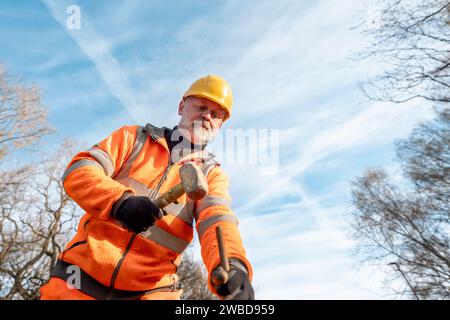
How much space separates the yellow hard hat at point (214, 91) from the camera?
266 cm

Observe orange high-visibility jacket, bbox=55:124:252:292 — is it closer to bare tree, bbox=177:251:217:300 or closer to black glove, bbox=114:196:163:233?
black glove, bbox=114:196:163:233

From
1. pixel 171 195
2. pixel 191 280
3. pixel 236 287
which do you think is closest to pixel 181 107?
pixel 171 195

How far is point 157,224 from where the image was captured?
6.46 ft

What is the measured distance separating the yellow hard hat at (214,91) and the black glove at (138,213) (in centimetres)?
126

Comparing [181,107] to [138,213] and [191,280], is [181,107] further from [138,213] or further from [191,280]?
[191,280]

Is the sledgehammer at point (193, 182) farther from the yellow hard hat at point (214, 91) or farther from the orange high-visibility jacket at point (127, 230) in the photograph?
the yellow hard hat at point (214, 91)

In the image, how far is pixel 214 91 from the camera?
8.80 feet

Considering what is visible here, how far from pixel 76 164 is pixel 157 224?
0.62m

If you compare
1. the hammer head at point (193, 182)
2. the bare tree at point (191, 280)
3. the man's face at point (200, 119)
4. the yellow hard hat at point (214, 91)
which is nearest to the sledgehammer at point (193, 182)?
the hammer head at point (193, 182)

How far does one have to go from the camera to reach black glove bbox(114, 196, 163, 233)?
64.2 inches

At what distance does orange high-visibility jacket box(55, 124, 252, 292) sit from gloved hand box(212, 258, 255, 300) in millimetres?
122

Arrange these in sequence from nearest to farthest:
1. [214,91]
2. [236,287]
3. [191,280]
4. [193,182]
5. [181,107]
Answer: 1. [236,287]
2. [193,182]
3. [214,91]
4. [181,107]
5. [191,280]

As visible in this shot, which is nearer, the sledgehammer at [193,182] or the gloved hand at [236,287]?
the gloved hand at [236,287]

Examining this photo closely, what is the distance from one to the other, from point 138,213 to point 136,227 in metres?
0.08
